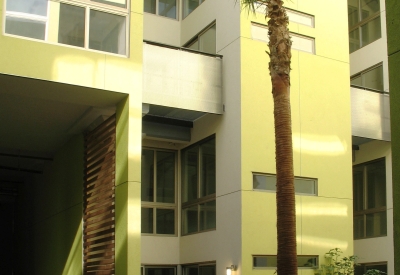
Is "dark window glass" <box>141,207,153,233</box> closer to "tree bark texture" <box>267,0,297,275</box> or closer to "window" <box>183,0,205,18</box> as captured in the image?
"window" <box>183,0,205,18</box>

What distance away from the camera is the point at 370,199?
18125 millimetres

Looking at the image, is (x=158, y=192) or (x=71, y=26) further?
(x=158, y=192)

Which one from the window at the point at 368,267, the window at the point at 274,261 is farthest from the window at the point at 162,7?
the window at the point at 368,267

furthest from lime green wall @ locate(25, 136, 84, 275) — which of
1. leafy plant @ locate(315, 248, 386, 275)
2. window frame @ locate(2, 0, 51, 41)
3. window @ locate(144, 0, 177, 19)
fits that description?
leafy plant @ locate(315, 248, 386, 275)

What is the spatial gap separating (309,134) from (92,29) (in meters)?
6.67

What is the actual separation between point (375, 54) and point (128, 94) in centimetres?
994

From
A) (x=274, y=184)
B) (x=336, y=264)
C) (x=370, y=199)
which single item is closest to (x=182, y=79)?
(x=274, y=184)

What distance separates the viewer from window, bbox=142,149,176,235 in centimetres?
1697

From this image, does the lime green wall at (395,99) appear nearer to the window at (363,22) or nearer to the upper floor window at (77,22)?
the upper floor window at (77,22)

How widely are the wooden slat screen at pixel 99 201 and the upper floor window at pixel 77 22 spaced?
1.56 m

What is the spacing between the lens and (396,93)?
18.9 feet

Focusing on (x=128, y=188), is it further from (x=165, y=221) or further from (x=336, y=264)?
(x=336, y=264)

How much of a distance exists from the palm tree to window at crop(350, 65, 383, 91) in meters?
7.77

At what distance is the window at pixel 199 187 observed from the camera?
1594 centimetres
